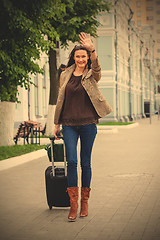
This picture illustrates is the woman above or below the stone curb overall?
above

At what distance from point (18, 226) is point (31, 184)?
10.8 ft

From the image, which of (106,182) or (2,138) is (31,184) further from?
(2,138)

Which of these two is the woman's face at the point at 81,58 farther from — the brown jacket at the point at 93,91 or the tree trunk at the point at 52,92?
the tree trunk at the point at 52,92

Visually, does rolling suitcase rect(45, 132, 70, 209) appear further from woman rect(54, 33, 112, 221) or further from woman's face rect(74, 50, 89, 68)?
woman's face rect(74, 50, 89, 68)

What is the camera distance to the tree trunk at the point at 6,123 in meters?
15.4

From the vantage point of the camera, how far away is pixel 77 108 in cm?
602

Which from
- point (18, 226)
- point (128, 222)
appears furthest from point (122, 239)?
point (18, 226)

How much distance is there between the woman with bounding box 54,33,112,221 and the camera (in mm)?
6008

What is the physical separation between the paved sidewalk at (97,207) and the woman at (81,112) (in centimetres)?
39

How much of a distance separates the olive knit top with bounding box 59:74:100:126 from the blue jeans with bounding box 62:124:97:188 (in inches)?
3.1

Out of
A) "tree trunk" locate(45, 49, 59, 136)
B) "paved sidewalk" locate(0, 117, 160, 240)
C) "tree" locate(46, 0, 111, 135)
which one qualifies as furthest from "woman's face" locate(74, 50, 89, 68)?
"tree trunk" locate(45, 49, 59, 136)

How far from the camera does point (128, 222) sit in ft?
19.2

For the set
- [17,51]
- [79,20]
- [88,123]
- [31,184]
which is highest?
[79,20]

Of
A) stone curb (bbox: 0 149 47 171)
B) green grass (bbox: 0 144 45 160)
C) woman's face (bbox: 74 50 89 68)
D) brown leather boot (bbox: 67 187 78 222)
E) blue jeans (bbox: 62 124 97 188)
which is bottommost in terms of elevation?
stone curb (bbox: 0 149 47 171)
